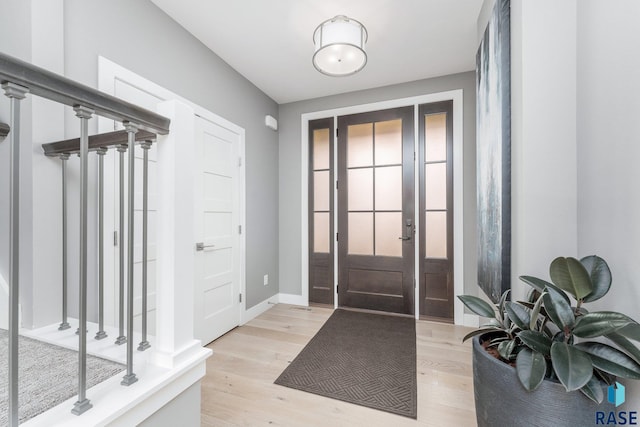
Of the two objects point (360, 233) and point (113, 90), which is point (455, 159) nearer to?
point (360, 233)

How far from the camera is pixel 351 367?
2.13 m

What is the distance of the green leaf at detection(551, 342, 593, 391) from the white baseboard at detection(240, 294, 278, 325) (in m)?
2.72

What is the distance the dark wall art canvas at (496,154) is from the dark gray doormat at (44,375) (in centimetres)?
183

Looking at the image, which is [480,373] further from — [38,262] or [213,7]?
[213,7]

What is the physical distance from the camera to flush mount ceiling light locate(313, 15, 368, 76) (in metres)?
1.90

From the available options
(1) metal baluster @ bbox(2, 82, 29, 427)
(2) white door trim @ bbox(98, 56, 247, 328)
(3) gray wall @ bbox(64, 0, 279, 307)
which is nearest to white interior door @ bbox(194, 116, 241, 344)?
(2) white door trim @ bbox(98, 56, 247, 328)

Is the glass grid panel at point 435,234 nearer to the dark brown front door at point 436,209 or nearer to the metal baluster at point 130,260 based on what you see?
the dark brown front door at point 436,209

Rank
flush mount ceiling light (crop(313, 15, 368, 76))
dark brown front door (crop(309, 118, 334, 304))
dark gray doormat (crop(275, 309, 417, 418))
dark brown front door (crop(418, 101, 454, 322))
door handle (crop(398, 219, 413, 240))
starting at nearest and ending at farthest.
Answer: dark gray doormat (crop(275, 309, 417, 418)), flush mount ceiling light (crop(313, 15, 368, 76)), dark brown front door (crop(418, 101, 454, 322)), door handle (crop(398, 219, 413, 240)), dark brown front door (crop(309, 118, 334, 304))

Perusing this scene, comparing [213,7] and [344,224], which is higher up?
[213,7]

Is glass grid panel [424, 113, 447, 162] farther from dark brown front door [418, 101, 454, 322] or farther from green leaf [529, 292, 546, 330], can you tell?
green leaf [529, 292, 546, 330]


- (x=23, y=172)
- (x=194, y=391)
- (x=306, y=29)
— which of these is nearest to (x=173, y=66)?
(x=306, y=29)

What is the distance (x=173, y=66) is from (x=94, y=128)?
2.83ft

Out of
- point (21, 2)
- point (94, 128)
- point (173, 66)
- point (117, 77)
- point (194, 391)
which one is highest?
point (173, 66)

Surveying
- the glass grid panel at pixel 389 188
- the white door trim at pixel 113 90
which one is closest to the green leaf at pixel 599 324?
the white door trim at pixel 113 90
